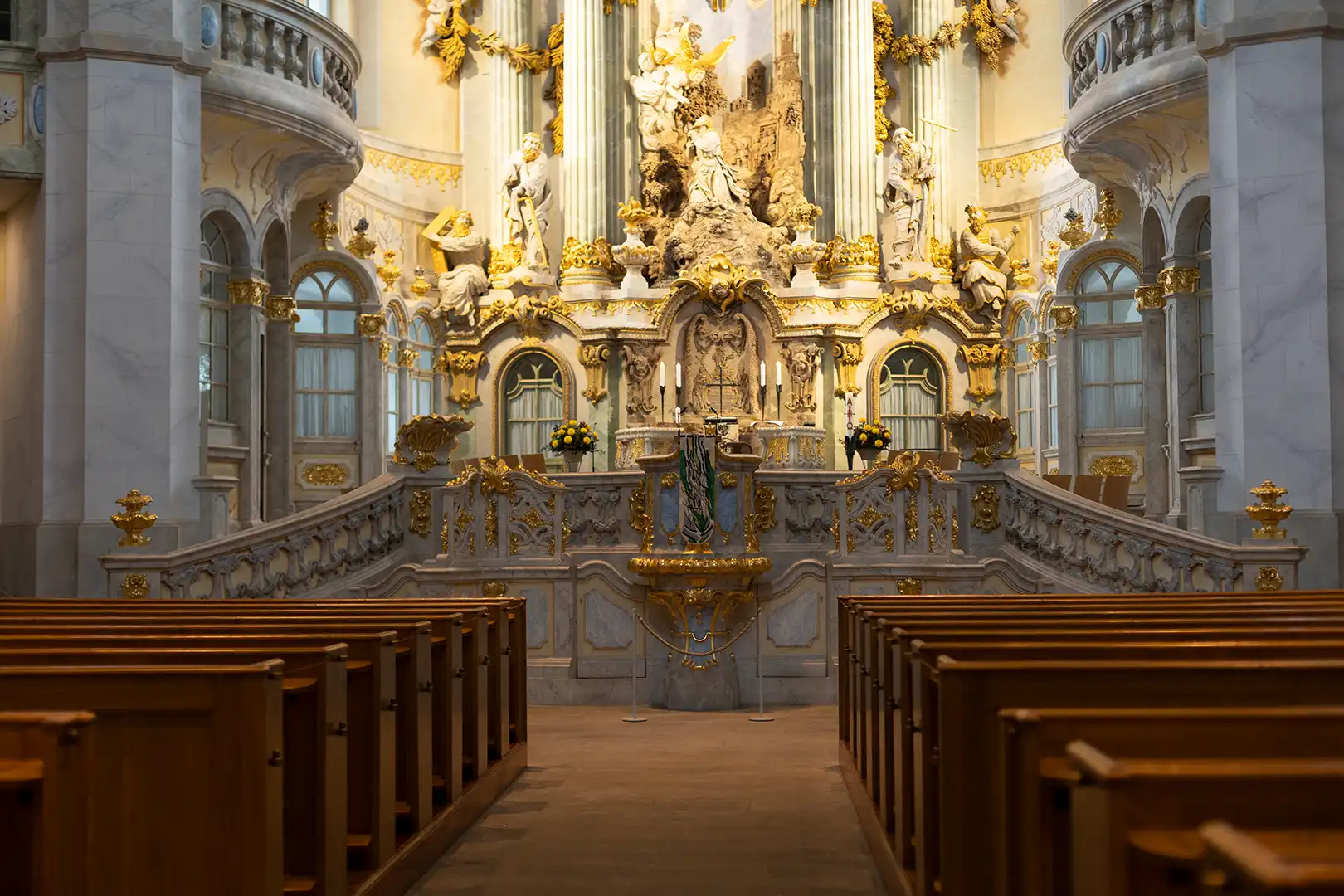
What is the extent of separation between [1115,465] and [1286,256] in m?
6.83

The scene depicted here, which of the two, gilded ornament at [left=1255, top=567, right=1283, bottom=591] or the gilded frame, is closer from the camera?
gilded ornament at [left=1255, top=567, right=1283, bottom=591]

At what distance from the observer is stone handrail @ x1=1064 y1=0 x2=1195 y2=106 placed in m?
15.0

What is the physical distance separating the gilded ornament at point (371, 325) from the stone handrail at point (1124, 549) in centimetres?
1084

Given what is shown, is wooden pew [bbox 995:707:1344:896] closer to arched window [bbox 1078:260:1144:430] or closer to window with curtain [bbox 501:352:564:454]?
arched window [bbox 1078:260:1144:430]

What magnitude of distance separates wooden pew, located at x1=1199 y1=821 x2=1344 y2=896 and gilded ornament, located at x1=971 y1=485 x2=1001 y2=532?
10771 mm

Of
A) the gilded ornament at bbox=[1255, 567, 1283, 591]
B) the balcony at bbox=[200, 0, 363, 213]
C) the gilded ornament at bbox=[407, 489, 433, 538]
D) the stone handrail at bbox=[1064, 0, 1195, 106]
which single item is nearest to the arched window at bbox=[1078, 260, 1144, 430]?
the stone handrail at bbox=[1064, 0, 1195, 106]

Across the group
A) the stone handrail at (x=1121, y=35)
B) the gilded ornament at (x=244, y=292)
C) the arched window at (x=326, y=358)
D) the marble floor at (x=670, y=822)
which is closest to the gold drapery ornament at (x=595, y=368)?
the arched window at (x=326, y=358)

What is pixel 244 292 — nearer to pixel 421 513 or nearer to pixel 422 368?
pixel 421 513

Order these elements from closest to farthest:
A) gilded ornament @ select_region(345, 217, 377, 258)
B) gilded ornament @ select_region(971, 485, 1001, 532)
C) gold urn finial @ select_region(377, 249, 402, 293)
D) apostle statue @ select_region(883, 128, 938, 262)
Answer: gilded ornament @ select_region(971, 485, 1001, 532)
gilded ornament @ select_region(345, 217, 377, 258)
gold urn finial @ select_region(377, 249, 402, 293)
apostle statue @ select_region(883, 128, 938, 262)

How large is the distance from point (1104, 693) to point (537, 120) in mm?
21880

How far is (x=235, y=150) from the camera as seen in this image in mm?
16797

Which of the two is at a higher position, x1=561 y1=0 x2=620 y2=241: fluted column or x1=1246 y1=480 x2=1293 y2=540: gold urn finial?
x1=561 y1=0 x2=620 y2=241: fluted column

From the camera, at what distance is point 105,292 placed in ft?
45.0

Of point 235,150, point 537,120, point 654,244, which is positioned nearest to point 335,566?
point 235,150
